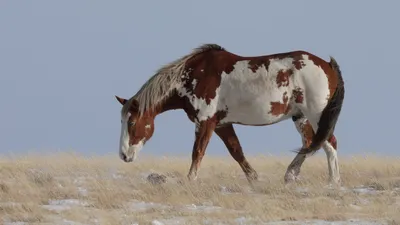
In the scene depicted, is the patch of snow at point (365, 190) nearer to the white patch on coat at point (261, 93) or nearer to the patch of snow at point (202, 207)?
the white patch on coat at point (261, 93)

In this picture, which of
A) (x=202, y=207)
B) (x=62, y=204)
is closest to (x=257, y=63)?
(x=202, y=207)

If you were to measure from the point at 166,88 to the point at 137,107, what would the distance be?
53 centimetres

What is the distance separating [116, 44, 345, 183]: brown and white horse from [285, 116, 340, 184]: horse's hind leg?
0.02 m

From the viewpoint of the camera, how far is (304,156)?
1239 centimetres

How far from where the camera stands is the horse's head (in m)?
12.1

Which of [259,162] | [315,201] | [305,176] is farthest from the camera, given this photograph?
[259,162]

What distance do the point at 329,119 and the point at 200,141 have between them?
200cm

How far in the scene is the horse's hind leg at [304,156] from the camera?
12227 mm

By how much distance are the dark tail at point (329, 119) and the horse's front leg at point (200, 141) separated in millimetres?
1504

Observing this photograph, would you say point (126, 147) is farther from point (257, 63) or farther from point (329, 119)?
point (329, 119)

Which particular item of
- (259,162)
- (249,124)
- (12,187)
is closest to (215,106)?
(249,124)

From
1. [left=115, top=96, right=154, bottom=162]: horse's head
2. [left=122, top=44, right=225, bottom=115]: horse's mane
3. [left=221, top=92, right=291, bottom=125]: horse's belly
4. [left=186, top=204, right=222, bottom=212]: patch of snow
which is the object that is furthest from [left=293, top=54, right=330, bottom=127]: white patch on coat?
[left=186, top=204, right=222, bottom=212]: patch of snow

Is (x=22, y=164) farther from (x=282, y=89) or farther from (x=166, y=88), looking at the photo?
(x=282, y=89)

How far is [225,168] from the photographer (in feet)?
50.3
